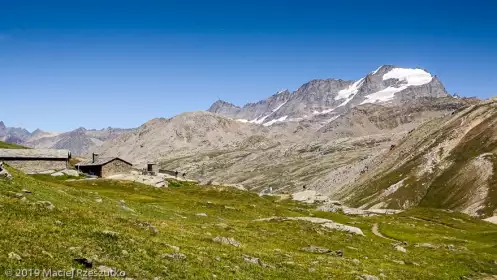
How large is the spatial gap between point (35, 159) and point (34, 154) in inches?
63.0

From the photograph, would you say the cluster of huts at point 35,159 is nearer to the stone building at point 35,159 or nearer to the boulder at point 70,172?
the stone building at point 35,159

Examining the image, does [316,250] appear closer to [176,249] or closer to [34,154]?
[176,249]

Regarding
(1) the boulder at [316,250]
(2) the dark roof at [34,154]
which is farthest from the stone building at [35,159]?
(1) the boulder at [316,250]

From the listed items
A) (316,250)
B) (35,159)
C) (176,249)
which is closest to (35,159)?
(35,159)

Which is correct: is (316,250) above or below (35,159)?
below

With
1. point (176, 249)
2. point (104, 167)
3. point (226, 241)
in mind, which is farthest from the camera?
point (104, 167)

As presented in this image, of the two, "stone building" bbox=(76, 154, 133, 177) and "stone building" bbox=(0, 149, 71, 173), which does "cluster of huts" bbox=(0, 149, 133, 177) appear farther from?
"stone building" bbox=(76, 154, 133, 177)

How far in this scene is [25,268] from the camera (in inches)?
751

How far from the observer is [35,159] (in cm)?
11656

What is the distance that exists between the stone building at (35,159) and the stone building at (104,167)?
43.3 ft

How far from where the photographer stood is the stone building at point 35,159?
11438 cm

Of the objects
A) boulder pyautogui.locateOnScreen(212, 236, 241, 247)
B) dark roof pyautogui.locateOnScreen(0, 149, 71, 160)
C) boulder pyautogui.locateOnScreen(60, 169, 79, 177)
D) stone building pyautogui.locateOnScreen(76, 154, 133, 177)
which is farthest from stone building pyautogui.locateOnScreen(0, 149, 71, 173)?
boulder pyautogui.locateOnScreen(212, 236, 241, 247)

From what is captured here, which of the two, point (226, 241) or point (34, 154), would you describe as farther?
point (34, 154)

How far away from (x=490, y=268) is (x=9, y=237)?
156ft
